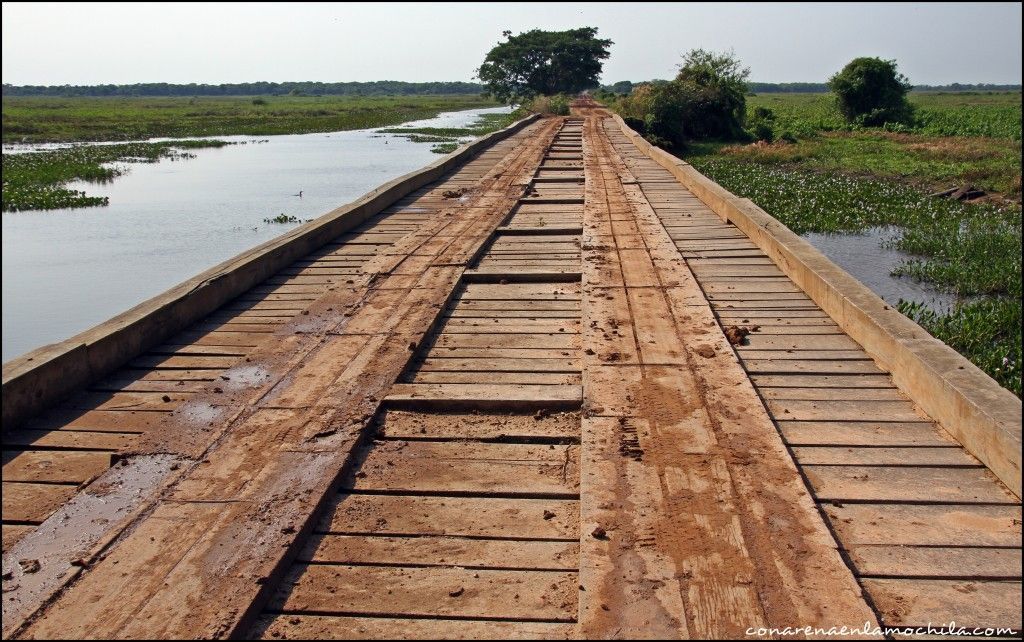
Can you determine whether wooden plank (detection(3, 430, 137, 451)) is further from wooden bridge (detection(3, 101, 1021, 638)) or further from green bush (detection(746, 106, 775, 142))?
green bush (detection(746, 106, 775, 142))

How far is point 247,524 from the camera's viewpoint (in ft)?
8.08

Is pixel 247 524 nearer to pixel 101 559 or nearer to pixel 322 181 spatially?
pixel 101 559

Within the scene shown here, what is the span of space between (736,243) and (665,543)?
16.9 ft

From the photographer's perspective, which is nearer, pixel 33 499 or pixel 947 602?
pixel 947 602

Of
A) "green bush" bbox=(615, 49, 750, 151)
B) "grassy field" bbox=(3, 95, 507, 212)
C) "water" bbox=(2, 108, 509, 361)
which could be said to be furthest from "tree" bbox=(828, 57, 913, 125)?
"water" bbox=(2, 108, 509, 361)

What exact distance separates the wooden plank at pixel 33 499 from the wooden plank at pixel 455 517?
2.92ft

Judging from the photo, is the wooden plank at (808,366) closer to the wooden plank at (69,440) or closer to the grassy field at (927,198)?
the wooden plank at (69,440)

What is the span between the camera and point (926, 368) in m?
3.32

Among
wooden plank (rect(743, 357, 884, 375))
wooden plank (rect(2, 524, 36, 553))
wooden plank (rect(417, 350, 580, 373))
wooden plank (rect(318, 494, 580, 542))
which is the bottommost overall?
wooden plank (rect(2, 524, 36, 553))

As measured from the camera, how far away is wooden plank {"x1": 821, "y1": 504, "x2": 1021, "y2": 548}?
244 cm

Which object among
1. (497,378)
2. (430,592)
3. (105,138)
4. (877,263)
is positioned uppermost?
(105,138)

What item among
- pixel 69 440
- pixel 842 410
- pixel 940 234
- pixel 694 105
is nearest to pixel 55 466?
pixel 69 440

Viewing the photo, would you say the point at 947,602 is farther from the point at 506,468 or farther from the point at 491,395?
the point at 491,395

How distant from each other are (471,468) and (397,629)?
90cm
